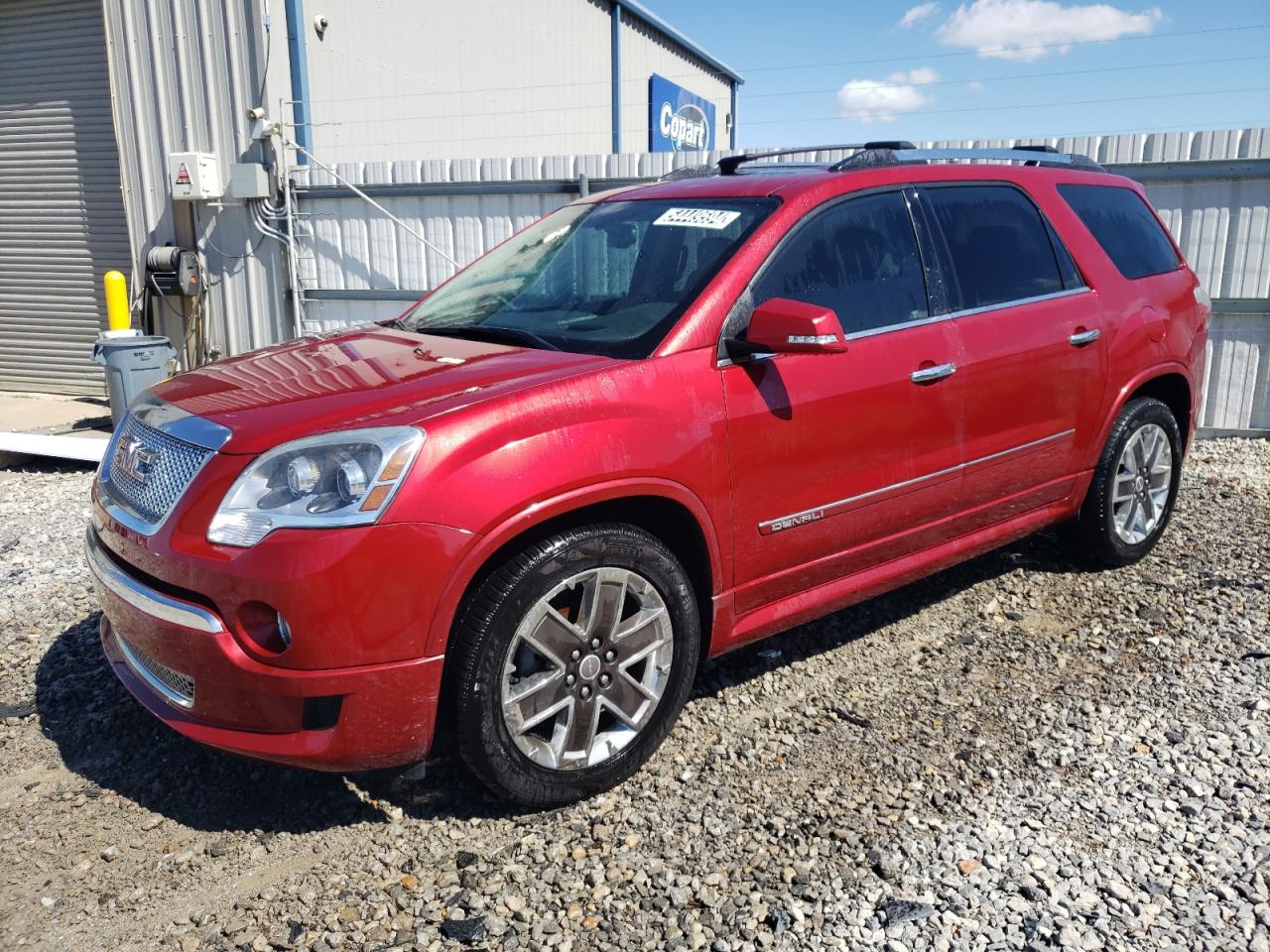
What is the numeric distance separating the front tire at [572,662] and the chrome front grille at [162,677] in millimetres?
724

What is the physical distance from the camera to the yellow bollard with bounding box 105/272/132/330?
7953 millimetres

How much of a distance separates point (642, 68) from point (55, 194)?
10.1 meters

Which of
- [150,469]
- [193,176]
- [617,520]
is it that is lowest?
[617,520]

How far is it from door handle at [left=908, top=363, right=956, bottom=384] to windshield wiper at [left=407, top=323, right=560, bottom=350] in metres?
1.30

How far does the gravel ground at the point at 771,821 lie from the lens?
2.61m

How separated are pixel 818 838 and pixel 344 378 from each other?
75.4 inches

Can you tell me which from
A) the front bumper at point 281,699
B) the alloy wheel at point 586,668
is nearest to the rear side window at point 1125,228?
the alloy wheel at point 586,668

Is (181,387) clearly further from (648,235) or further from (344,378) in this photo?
(648,235)

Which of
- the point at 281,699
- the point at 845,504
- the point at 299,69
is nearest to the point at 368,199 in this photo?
the point at 299,69

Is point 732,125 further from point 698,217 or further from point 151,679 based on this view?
point 151,679

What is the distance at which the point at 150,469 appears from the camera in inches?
118

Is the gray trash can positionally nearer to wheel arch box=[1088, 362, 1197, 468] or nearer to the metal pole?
the metal pole

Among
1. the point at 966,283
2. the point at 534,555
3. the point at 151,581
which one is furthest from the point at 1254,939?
the point at 151,581

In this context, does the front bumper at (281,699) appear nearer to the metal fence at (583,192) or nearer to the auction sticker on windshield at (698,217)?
the auction sticker on windshield at (698,217)
